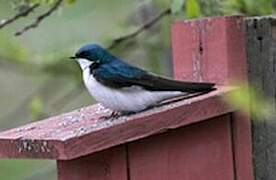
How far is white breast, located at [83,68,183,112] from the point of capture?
208cm

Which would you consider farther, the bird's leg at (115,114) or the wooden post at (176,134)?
the bird's leg at (115,114)

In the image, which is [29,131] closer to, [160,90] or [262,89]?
[160,90]

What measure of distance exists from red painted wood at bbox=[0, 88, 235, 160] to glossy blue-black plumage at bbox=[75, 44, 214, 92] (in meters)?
0.04

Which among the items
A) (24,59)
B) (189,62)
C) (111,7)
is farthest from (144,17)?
(189,62)

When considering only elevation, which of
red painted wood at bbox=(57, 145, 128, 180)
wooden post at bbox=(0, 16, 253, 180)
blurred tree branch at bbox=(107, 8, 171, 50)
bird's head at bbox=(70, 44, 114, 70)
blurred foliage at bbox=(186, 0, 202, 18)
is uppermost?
blurred tree branch at bbox=(107, 8, 171, 50)

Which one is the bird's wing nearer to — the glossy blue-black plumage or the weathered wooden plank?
the glossy blue-black plumage

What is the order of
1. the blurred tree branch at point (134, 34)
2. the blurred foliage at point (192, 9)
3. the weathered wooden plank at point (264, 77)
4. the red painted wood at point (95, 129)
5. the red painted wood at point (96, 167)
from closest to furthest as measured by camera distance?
the red painted wood at point (95, 129) < the red painted wood at point (96, 167) < the weathered wooden plank at point (264, 77) < the blurred foliage at point (192, 9) < the blurred tree branch at point (134, 34)

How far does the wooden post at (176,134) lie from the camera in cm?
199

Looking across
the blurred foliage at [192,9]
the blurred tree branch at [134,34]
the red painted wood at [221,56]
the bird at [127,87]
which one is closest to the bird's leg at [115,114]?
the bird at [127,87]

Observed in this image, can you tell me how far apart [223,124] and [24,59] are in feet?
7.28

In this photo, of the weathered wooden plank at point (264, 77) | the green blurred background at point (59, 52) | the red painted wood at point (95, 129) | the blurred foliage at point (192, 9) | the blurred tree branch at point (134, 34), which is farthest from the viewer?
the green blurred background at point (59, 52)

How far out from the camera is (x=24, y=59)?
14.2 ft

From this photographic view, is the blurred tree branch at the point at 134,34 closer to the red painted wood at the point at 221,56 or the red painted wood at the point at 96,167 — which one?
the red painted wood at the point at 221,56

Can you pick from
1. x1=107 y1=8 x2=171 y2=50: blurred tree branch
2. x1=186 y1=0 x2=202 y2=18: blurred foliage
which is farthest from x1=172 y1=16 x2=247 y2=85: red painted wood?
x1=107 y1=8 x2=171 y2=50: blurred tree branch
